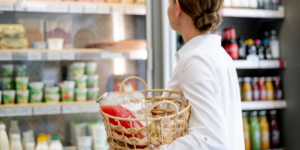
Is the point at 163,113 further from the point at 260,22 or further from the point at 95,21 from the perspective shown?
the point at 260,22

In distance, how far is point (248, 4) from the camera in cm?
223

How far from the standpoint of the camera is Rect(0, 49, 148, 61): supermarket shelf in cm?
182

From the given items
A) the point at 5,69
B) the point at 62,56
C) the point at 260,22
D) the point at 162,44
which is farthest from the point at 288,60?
the point at 5,69

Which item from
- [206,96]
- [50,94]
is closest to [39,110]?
[50,94]

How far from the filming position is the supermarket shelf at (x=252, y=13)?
205cm

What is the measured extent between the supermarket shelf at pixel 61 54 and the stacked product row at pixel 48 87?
15 centimetres

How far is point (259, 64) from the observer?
84.1 inches

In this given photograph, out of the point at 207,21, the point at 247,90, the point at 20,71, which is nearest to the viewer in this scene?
the point at 207,21

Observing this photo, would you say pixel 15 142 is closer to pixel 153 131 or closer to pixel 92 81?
pixel 92 81

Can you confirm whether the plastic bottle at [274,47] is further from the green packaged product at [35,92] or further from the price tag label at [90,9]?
the green packaged product at [35,92]

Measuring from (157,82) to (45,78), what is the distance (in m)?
0.88

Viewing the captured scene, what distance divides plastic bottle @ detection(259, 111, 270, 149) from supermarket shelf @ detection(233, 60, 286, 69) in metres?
0.41

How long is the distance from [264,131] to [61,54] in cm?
172

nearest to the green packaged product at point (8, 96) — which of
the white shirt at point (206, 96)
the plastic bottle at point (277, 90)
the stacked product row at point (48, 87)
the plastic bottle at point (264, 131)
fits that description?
the stacked product row at point (48, 87)
